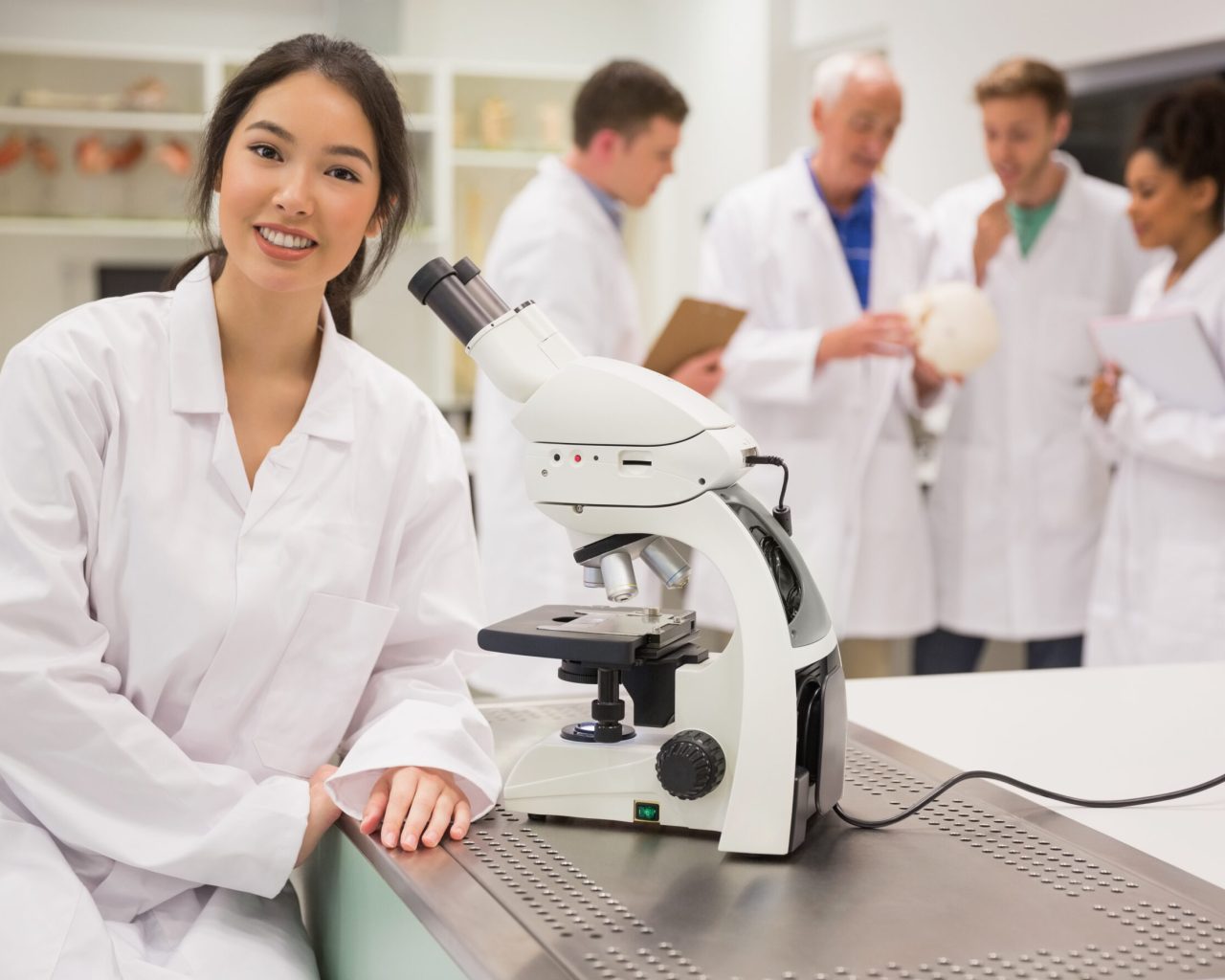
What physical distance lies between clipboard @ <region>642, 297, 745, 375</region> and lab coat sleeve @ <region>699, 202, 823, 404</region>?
112mm

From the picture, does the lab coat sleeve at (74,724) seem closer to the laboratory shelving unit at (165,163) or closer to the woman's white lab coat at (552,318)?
the woman's white lab coat at (552,318)

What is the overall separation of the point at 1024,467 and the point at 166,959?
2.25m

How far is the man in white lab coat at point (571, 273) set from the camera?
2723 mm

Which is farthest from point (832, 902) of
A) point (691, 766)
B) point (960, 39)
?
point (960, 39)

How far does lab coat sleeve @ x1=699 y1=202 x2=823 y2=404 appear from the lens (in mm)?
2787

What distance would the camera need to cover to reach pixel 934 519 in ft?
10.2

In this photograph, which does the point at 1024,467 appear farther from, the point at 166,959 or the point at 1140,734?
the point at 166,959

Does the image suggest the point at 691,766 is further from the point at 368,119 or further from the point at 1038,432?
the point at 1038,432

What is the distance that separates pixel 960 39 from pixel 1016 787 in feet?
10.2

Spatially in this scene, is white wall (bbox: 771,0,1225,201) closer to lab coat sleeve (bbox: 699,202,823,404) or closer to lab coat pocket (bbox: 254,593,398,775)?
lab coat sleeve (bbox: 699,202,823,404)

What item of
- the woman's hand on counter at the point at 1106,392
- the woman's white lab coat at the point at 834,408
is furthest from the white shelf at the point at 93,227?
the woman's hand on counter at the point at 1106,392

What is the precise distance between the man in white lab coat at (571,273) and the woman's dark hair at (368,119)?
1198mm

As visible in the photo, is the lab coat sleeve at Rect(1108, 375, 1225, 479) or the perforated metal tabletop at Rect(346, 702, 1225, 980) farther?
the lab coat sleeve at Rect(1108, 375, 1225, 479)

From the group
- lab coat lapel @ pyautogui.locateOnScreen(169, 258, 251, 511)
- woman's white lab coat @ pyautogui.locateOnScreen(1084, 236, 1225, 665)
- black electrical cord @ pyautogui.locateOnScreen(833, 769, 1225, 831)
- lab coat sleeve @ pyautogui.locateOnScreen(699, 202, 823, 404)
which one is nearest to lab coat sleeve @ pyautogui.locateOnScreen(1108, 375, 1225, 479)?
woman's white lab coat @ pyautogui.locateOnScreen(1084, 236, 1225, 665)
